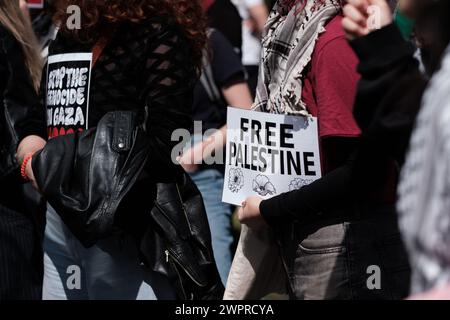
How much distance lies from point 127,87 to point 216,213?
141 centimetres

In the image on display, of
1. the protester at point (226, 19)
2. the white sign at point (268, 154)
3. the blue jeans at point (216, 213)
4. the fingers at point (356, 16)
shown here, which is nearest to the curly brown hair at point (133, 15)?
the white sign at point (268, 154)

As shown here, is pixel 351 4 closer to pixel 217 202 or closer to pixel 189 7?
A: pixel 189 7

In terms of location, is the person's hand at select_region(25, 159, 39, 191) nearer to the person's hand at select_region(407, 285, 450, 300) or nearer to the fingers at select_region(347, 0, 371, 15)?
the fingers at select_region(347, 0, 371, 15)

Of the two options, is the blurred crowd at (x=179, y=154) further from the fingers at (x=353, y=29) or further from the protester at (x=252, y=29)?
the protester at (x=252, y=29)

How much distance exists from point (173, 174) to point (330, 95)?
749 mm

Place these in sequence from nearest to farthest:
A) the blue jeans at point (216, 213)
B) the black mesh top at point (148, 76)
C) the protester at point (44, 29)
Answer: the black mesh top at point (148, 76), the blue jeans at point (216, 213), the protester at point (44, 29)

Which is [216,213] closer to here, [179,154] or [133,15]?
[179,154]

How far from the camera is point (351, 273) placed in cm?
235

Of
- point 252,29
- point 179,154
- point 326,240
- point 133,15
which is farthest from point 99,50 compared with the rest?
point 252,29

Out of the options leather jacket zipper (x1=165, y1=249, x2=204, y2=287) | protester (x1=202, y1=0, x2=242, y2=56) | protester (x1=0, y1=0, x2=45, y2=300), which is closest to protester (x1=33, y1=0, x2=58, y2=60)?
protester (x1=0, y1=0, x2=45, y2=300)

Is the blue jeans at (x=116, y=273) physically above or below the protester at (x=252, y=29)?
below

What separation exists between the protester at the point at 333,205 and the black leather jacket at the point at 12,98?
4.07 ft

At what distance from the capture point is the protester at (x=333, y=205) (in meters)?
2.31
